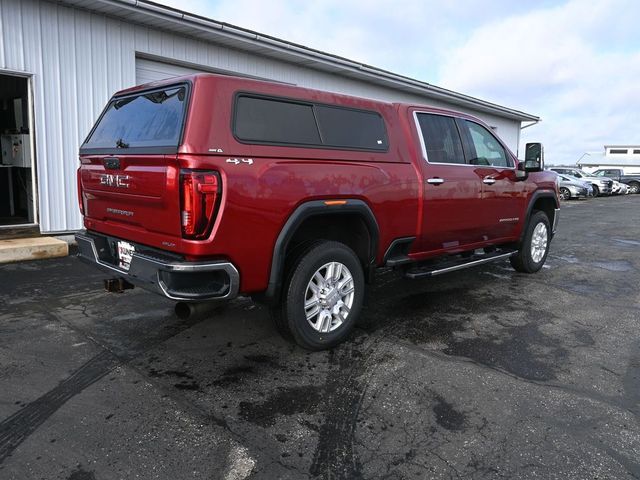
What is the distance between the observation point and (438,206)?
4.95 meters

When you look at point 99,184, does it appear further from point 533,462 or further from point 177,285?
point 533,462

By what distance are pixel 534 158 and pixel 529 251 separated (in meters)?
1.38

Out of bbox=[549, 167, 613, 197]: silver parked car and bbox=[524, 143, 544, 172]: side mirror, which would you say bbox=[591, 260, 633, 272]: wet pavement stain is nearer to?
bbox=[524, 143, 544, 172]: side mirror

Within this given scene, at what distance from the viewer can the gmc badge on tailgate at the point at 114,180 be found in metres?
3.72

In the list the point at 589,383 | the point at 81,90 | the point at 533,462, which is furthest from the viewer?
the point at 81,90

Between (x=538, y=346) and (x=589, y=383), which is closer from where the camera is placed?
(x=589, y=383)

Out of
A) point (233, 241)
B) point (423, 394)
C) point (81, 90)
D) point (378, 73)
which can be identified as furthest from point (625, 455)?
point (378, 73)

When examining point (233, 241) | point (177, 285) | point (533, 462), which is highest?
point (233, 241)

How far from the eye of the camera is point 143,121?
12.7ft

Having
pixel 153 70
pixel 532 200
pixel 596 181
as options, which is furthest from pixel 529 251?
pixel 596 181

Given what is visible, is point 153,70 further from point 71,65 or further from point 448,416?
point 448,416

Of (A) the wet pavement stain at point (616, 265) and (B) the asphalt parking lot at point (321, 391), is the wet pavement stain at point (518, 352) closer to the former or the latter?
(B) the asphalt parking lot at point (321, 391)

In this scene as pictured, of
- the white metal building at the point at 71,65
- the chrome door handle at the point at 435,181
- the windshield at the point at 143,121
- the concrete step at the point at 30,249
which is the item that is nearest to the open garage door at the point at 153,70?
the white metal building at the point at 71,65

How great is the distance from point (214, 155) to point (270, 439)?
5.76 feet
